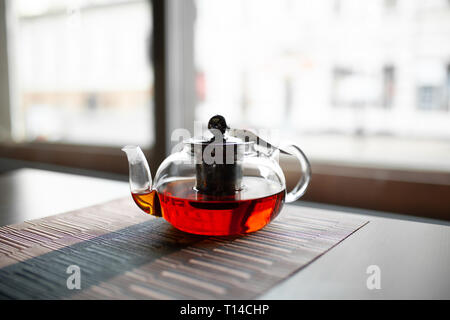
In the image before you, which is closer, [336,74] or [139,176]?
[139,176]

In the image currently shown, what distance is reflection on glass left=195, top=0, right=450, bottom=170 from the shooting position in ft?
4.82

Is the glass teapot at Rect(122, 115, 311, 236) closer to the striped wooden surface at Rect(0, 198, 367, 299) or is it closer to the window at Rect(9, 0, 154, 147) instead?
the striped wooden surface at Rect(0, 198, 367, 299)

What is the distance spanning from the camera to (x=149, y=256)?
0.57 meters

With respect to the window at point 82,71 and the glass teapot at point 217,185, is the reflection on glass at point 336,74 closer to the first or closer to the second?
the window at point 82,71

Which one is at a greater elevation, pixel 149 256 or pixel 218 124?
pixel 218 124

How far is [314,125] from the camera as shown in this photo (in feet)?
5.55

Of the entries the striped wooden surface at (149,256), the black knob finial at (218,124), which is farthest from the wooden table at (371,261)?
the black knob finial at (218,124)

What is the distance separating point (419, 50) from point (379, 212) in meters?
0.58

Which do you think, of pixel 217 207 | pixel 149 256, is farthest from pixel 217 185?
pixel 149 256

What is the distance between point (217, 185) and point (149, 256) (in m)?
0.14

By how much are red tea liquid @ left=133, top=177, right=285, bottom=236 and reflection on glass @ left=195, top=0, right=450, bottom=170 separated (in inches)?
40.5

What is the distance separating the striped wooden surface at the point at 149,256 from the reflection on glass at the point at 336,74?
0.91 m

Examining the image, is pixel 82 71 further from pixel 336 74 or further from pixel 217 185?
pixel 217 185

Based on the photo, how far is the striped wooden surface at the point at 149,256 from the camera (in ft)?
1.56
